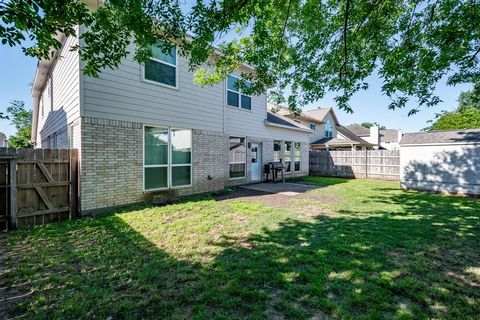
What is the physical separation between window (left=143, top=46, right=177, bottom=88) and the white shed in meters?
10.9

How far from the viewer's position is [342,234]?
15.3 ft

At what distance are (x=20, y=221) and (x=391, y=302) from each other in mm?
7404

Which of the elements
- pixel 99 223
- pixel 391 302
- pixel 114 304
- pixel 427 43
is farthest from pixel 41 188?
pixel 427 43

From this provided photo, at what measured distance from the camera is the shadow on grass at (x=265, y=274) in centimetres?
247

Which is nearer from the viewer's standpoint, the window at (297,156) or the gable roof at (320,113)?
the window at (297,156)

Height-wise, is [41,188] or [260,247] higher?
[41,188]

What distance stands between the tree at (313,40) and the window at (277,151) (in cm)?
661

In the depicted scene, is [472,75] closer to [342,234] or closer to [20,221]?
[342,234]

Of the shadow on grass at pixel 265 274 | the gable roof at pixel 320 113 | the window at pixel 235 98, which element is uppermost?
the gable roof at pixel 320 113

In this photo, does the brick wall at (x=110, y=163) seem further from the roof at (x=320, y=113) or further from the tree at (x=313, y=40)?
the roof at (x=320, y=113)

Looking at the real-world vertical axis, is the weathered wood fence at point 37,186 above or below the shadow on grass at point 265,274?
above

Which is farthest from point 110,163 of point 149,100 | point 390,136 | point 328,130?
point 390,136

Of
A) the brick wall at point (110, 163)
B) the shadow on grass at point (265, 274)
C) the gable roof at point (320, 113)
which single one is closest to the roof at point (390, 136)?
the gable roof at point (320, 113)

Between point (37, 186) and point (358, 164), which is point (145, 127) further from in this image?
point (358, 164)
